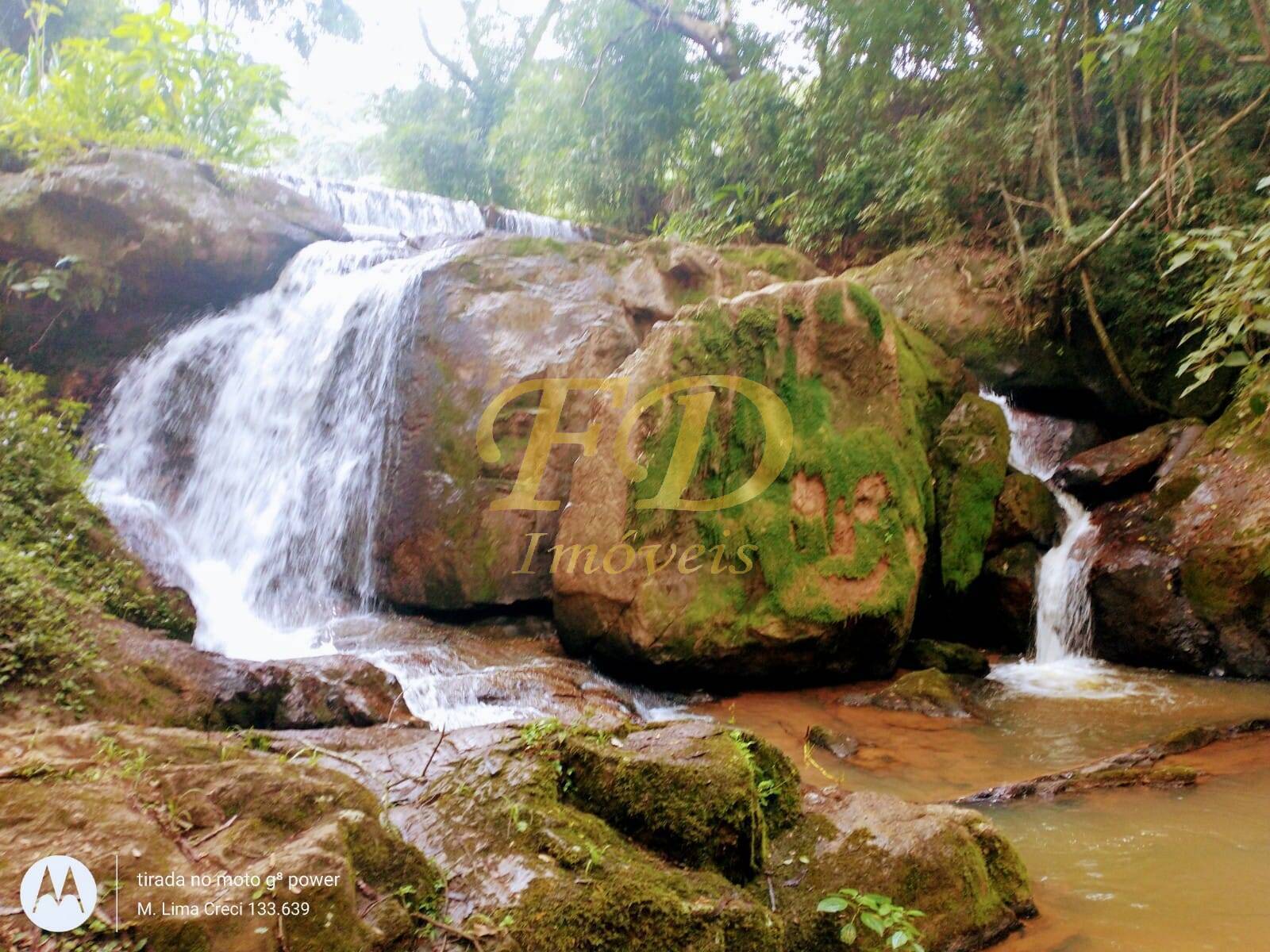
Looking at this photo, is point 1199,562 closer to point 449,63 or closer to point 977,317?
point 977,317

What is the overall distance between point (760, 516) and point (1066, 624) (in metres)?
3.34

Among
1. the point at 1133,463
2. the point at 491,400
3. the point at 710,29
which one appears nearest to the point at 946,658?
the point at 1133,463

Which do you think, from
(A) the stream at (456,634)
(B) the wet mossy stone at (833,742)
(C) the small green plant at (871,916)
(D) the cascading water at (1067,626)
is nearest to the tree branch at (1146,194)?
(A) the stream at (456,634)

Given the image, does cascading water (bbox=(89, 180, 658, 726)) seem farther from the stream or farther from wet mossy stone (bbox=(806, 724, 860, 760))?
wet mossy stone (bbox=(806, 724, 860, 760))

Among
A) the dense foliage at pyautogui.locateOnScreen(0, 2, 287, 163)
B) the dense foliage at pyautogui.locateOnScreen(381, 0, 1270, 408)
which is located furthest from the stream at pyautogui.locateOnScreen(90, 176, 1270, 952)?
the dense foliage at pyautogui.locateOnScreen(381, 0, 1270, 408)

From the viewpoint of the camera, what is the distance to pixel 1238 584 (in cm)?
676

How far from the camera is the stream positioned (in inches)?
134

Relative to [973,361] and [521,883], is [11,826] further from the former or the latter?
[973,361]

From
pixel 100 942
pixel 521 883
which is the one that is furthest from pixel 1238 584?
pixel 100 942

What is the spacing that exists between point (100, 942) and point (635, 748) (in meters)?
1.71

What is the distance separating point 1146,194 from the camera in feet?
25.5

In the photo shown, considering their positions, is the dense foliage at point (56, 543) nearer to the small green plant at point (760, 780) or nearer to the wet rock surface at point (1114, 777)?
the small green plant at point (760, 780)

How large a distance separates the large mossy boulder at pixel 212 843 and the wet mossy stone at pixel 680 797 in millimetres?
626

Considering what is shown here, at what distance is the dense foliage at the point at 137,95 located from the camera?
9844 millimetres
